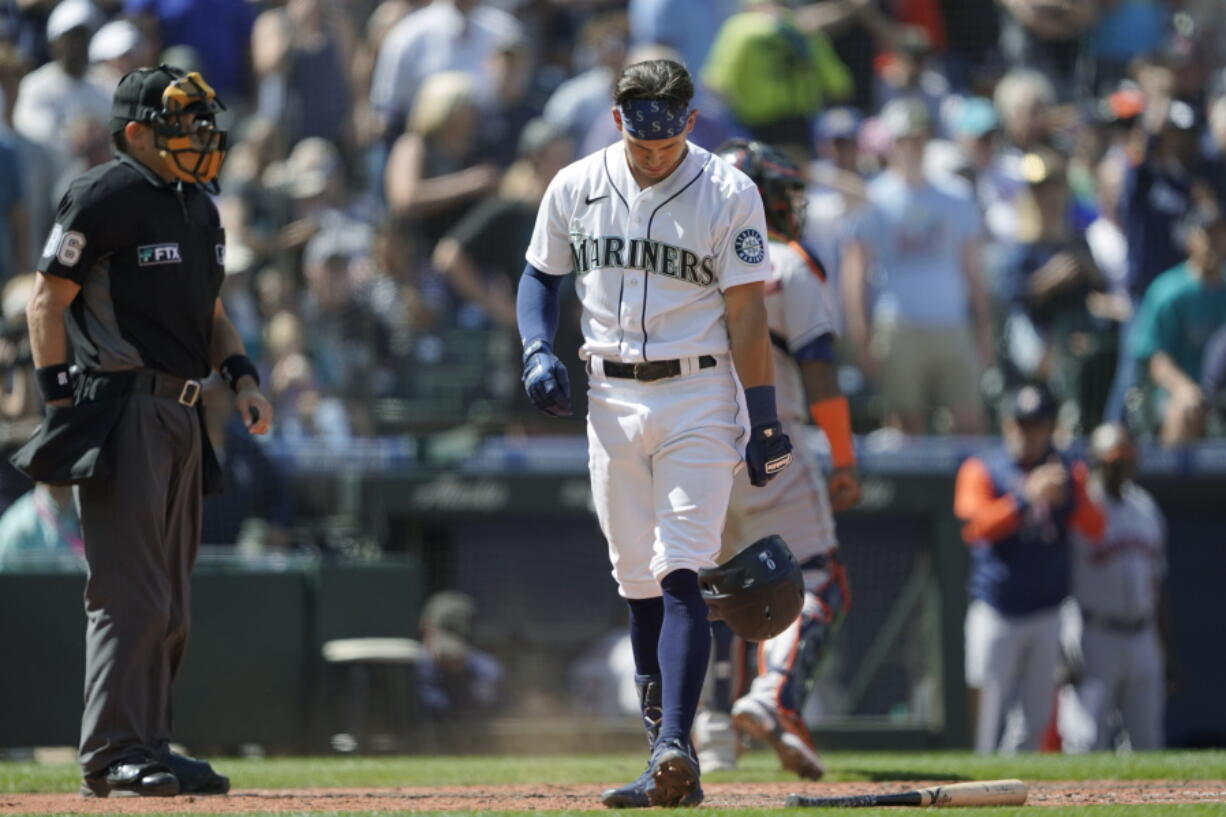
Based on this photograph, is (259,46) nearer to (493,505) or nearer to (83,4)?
(83,4)

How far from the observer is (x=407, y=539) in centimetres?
1035

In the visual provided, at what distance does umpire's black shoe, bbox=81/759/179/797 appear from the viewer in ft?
19.0

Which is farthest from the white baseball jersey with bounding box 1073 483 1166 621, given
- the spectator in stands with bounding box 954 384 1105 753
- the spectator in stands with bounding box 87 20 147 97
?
the spectator in stands with bounding box 87 20 147 97

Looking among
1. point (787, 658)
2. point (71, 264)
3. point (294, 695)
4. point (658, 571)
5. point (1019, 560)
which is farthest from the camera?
point (1019, 560)

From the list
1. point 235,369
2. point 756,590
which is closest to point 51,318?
point 235,369

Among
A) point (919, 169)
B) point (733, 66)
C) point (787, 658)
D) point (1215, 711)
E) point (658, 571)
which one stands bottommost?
point (1215, 711)

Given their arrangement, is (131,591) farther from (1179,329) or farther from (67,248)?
(1179,329)

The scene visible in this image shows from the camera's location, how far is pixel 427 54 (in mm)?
12594

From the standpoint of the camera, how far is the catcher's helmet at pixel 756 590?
215 inches

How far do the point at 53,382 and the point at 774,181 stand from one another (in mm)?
2591

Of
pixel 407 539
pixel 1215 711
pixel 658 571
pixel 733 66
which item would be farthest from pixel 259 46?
pixel 658 571

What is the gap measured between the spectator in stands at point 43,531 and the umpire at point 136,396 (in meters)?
3.11

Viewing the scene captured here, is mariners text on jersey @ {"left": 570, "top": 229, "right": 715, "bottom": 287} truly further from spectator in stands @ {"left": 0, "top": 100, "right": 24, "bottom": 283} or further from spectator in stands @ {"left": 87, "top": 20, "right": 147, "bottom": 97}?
spectator in stands @ {"left": 87, "top": 20, "right": 147, "bottom": 97}

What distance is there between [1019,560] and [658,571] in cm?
524
